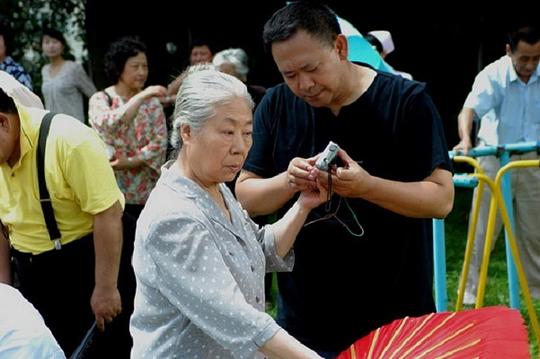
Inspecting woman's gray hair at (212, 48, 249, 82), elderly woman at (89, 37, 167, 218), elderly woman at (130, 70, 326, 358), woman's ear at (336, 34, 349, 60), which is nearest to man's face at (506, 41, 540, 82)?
woman's gray hair at (212, 48, 249, 82)

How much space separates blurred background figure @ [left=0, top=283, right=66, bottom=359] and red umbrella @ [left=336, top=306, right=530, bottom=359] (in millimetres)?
745

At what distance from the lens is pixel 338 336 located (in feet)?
9.14

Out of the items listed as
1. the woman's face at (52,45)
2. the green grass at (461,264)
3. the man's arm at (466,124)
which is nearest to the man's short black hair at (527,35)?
the man's arm at (466,124)

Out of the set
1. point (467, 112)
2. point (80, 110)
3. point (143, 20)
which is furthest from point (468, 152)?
point (143, 20)

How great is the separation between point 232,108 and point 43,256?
1.58 meters

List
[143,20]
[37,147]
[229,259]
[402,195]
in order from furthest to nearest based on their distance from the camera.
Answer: [143,20]
[37,147]
[402,195]
[229,259]

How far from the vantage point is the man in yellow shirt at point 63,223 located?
3289 mm

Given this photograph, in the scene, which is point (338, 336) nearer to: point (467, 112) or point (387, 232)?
point (387, 232)

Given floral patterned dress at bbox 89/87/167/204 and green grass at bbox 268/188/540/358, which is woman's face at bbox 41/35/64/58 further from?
green grass at bbox 268/188/540/358

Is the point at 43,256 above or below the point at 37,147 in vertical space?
below

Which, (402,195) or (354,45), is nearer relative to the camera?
(402,195)

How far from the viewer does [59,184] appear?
3.32 metres

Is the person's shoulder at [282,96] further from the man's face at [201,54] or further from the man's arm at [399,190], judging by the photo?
the man's face at [201,54]

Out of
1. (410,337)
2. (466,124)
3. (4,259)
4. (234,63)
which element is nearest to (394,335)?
(410,337)
